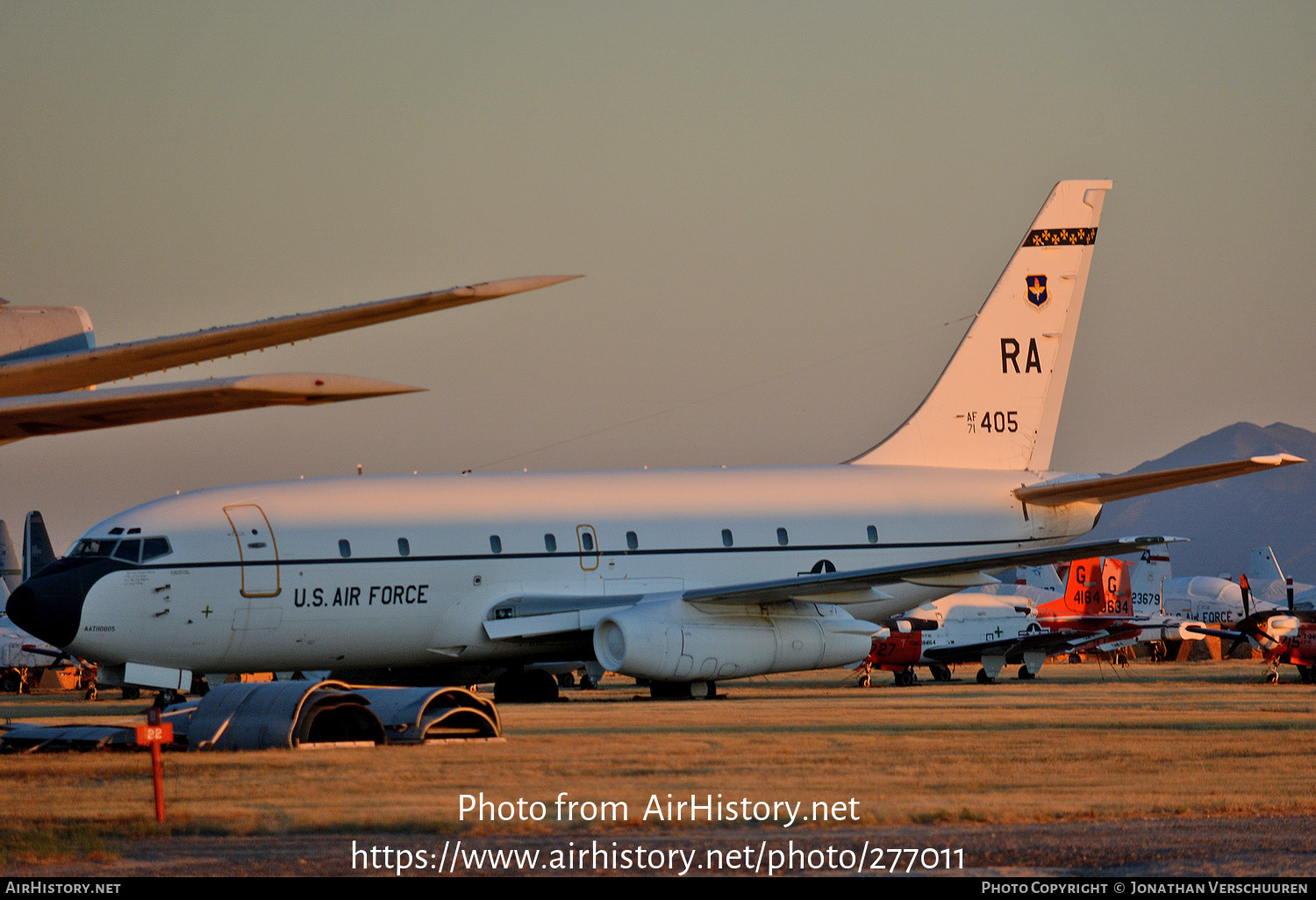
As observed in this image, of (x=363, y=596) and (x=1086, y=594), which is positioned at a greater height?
(x=363, y=596)

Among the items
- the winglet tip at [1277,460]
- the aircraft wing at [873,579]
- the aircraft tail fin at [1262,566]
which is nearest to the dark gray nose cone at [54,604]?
the aircraft wing at [873,579]

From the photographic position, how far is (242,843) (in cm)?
894

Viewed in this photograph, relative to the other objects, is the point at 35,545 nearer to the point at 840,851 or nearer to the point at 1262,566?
the point at 840,851

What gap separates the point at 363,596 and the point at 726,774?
12.2 metres

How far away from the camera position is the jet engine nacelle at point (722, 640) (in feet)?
75.7

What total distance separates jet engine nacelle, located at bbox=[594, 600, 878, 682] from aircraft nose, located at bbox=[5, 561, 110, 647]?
7.21 metres

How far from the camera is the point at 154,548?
900 inches

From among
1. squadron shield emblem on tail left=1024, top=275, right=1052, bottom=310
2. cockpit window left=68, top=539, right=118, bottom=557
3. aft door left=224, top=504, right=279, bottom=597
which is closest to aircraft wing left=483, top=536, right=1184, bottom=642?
aft door left=224, top=504, right=279, bottom=597

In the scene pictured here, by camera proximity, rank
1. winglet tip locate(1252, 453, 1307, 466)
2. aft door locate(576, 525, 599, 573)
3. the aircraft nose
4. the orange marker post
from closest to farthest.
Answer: the orange marker post → the aircraft nose → winglet tip locate(1252, 453, 1307, 466) → aft door locate(576, 525, 599, 573)

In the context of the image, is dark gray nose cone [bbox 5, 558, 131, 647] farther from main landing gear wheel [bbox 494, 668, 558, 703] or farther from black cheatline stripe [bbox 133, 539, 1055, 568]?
main landing gear wheel [bbox 494, 668, 558, 703]

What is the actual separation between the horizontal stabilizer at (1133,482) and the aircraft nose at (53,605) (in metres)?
15.5

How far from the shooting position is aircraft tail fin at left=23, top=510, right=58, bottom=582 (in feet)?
149

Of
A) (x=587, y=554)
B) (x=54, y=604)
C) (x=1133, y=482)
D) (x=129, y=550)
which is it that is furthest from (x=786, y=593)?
(x=54, y=604)
